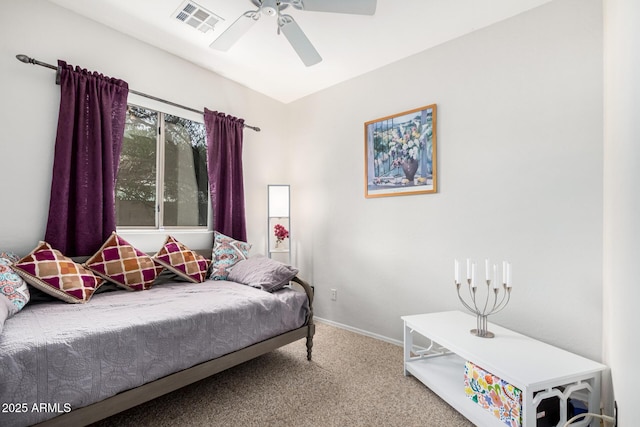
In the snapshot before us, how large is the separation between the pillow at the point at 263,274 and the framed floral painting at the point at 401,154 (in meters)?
1.15

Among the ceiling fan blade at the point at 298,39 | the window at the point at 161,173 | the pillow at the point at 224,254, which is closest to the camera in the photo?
the ceiling fan blade at the point at 298,39

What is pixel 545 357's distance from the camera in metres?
1.59

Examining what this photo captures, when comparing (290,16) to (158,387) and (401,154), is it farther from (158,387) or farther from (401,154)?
(158,387)

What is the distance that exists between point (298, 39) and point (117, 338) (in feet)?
6.73

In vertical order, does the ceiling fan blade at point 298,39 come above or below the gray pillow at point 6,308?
above

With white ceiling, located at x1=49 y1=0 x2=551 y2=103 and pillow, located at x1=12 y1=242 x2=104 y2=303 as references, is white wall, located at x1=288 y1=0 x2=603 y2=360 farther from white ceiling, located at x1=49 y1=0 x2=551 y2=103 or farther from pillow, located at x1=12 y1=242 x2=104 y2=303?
pillow, located at x1=12 y1=242 x2=104 y2=303

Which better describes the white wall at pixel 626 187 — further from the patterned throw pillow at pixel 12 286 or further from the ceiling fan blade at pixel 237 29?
the patterned throw pillow at pixel 12 286

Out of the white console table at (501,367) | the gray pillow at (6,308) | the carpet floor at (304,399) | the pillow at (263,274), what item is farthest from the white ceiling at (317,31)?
the carpet floor at (304,399)

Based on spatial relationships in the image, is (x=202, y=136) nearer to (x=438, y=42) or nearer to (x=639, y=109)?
(x=438, y=42)

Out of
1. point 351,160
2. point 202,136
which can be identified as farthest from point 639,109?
point 202,136

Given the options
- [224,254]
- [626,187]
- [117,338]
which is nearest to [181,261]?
[224,254]

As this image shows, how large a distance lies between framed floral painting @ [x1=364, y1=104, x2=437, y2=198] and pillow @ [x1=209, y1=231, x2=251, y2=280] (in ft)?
4.46

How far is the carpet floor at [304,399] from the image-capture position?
169 centimetres

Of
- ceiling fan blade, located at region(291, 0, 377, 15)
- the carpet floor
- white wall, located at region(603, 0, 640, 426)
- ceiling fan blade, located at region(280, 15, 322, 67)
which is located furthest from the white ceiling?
the carpet floor
